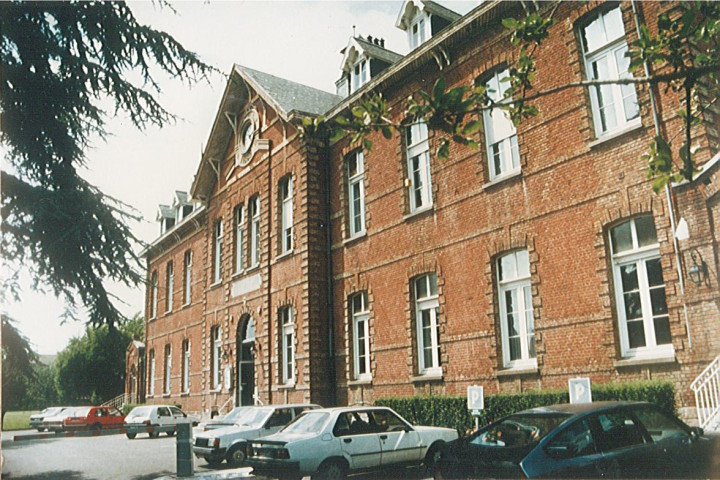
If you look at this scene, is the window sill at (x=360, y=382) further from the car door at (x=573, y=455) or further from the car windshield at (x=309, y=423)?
the car door at (x=573, y=455)

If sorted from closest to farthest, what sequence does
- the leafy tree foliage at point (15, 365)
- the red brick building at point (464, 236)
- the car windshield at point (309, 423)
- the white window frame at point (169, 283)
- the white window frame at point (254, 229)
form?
the leafy tree foliage at point (15, 365) < the car windshield at point (309, 423) < the red brick building at point (464, 236) < the white window frame at point (254, 229) < the white window frame at point (169, 283)

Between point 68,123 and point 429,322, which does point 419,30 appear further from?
point 68,123

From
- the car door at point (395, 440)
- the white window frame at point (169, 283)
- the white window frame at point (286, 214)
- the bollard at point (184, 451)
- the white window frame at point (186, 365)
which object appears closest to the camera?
the bollard at point (184, 451)

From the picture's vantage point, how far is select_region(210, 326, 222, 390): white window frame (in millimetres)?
26688

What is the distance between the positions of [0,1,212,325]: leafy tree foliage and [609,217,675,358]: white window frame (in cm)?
883

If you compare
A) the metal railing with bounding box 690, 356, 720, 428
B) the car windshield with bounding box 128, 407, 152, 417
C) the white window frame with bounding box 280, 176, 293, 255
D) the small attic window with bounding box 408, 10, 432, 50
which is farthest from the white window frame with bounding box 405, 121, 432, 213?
the car windshield with bounding box 128, 407, 152, 417

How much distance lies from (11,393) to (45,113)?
4449 mm

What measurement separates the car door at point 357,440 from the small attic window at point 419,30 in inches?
446

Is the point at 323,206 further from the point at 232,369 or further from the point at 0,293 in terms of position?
the point at 0,293

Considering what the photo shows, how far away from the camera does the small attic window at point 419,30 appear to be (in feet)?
59.0

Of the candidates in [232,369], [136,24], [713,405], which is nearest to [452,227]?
[713,405]

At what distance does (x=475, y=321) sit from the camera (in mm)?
14594

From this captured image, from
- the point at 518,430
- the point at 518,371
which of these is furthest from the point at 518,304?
the point at 518,430

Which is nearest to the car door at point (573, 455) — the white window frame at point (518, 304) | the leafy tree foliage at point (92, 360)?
the white window frame at point (518, 304)
